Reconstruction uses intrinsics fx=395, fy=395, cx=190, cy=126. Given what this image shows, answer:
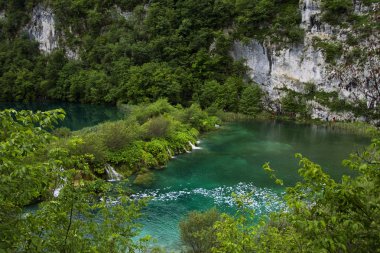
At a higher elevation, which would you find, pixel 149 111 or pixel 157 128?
pixel 149 111

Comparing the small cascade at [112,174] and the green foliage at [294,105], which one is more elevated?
the green foliage at [294,105]

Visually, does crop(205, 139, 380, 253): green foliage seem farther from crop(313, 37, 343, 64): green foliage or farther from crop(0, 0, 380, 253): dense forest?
crop(313, 37, 343, 64): green foliage

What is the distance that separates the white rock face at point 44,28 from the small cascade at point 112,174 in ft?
217

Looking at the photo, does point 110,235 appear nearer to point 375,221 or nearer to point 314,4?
point 375,221

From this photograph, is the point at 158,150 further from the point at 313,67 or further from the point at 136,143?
the point at 313,67

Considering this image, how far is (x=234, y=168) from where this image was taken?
34719 mm

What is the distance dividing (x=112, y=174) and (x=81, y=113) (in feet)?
118

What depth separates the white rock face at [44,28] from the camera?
9044 centimetres

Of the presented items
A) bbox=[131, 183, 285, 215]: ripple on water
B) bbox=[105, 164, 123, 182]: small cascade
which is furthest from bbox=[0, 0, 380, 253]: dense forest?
bbox=[131, 183, 285, 215]: ripple on water

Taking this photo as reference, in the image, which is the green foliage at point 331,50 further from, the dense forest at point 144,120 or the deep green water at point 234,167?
the deep green water at point 234,167

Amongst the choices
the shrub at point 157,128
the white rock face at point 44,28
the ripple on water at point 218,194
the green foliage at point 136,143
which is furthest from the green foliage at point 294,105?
the white rock face at point 44,28

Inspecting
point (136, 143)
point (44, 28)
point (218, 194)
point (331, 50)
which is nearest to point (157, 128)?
point (136, 143)

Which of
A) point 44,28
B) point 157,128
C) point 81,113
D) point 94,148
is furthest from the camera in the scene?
point 44,28

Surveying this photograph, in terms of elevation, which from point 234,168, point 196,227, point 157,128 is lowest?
point 234,168
